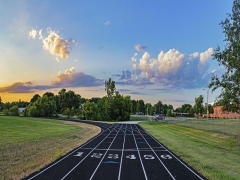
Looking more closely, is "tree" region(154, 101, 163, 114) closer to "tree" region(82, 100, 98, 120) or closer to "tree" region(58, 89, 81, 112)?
"tree" region(58, 89, 81, 112)

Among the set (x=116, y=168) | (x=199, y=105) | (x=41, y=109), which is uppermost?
(x=199, y=105)

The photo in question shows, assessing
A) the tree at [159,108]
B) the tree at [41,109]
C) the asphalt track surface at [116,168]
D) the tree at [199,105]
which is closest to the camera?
the asphalt track surface at [116,168]

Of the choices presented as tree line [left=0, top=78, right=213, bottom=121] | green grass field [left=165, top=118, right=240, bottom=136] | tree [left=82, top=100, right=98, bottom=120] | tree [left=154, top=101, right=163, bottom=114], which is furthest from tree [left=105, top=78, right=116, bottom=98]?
tree [left=154, top=101, right=163, bottom=114]

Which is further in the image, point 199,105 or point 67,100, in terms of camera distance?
point 67,100

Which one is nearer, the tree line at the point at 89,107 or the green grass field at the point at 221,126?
the green grass field at the point at 221,126

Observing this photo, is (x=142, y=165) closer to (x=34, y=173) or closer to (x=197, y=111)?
(x=34, y=173)

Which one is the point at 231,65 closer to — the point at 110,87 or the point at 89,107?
the point at 89,107

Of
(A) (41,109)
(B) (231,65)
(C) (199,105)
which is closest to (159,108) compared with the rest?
(C) (199,105)

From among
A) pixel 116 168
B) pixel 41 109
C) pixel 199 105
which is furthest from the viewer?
pixel 199 105

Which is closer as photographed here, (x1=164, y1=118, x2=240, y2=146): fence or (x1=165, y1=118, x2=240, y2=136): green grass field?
(x1=164, y1=118, x2=240, y2=146): fence

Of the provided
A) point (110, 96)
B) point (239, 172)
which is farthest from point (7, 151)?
point (110, 96)

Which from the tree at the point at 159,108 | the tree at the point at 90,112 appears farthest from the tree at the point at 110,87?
the tree at the point at 159,108

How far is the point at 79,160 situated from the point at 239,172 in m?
8.21

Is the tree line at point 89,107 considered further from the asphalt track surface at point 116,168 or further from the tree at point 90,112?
the asphalt track surface at point 116,168
